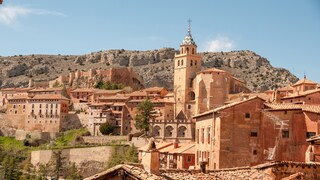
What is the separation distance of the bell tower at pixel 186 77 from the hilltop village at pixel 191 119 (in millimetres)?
155

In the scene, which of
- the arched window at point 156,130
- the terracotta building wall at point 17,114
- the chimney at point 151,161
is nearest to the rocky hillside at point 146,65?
the terracotta building wall at point 17,114

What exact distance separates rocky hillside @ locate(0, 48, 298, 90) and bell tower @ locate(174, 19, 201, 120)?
42881 millimetres

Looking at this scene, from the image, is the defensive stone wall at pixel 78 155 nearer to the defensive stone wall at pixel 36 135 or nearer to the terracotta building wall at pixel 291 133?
the defensive stone wall at pixel 36 135

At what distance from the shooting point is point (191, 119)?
3339 inches

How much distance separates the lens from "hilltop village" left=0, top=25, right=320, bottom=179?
18.7m

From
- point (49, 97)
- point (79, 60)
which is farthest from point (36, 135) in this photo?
point (79, 60)

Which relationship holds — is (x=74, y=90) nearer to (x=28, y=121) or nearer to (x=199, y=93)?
(x=28, y=121)

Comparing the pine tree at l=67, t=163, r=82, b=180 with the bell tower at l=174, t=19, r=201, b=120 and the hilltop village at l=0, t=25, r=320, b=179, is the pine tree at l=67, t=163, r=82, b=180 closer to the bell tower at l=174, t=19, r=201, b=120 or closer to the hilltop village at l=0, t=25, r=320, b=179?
the hilltop village at l=0, t=25, r=320, b=179

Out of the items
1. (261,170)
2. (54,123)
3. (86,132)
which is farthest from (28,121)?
(261,170)

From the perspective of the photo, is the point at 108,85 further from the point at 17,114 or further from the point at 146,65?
the point at 146,65

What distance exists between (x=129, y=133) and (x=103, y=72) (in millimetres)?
37396

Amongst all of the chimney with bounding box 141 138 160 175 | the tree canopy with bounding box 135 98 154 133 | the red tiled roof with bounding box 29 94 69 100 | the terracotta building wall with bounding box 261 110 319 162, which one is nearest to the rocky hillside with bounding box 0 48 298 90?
the red tiled roof with bounding box 29 94 69 100

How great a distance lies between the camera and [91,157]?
8206 centimetres

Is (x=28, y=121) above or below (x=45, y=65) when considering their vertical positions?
below
